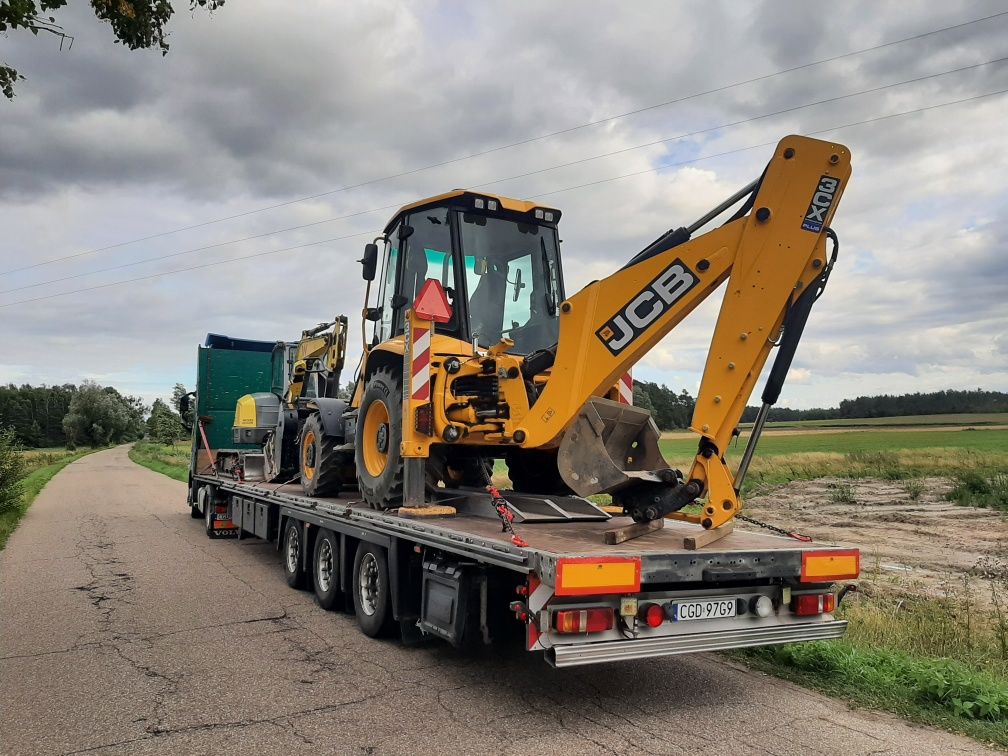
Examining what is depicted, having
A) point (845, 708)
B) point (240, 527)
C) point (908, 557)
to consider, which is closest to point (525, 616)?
point (845, 708)

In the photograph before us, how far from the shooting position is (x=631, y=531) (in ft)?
17.1

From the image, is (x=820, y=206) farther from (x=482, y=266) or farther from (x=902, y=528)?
(x=902, y=528)

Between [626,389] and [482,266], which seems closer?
[626,389]

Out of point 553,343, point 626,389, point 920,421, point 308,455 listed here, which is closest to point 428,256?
point 553,343

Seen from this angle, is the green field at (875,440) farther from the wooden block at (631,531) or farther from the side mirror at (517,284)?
the wooden block at (631,531)

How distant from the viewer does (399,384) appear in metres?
6.69

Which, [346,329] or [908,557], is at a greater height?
[346,329]

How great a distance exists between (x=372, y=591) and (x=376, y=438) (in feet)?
4.79

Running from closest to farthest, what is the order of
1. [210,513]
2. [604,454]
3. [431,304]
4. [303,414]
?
[604,454]
[431,304]
[303,414]
[210,513]

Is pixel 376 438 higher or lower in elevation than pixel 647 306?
lower

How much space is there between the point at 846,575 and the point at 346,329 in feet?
25.0

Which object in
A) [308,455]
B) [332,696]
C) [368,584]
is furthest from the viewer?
[308,455]

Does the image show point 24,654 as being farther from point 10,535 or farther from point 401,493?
point 10,535

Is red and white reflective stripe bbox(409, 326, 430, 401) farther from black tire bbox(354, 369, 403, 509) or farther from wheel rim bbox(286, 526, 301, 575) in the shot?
wheel rim bbox(286, 526, 301, 575)
